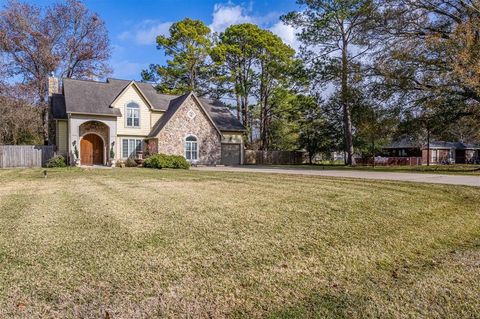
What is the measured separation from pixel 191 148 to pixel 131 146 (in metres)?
4.46

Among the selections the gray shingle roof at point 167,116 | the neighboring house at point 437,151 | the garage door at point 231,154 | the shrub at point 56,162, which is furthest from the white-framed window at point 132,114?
the neighboring house at point 437,151

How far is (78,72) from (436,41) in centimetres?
2946

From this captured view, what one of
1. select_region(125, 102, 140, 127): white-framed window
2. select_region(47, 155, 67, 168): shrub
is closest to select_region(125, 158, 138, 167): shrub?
select_region(125, 102, 140, 127): white-framed window

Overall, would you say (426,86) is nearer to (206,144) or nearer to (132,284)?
(206,144)

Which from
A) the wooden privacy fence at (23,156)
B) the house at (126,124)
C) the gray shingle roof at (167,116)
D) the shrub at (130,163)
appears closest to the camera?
the wooden privacy fence at (23,156)

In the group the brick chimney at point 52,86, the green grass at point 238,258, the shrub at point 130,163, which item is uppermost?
the brick chimney at point 52,86

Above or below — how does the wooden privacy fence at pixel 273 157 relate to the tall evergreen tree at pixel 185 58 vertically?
below

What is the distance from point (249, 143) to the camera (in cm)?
3978

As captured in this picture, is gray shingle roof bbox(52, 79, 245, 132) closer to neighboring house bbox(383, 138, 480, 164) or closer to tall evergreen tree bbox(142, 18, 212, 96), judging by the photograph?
tall evergreen tree bbox(142, 18, 212, 96)

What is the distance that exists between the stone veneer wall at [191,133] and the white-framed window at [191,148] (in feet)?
0.82

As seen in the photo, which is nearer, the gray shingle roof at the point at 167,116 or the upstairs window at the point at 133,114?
the gray shingle roof at the point at 167,116

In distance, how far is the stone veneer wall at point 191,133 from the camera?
25.2 meters

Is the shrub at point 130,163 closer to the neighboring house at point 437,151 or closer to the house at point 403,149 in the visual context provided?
the neighboring house at point 437,151

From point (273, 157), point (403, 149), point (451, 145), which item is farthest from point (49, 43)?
point (451, 145)
